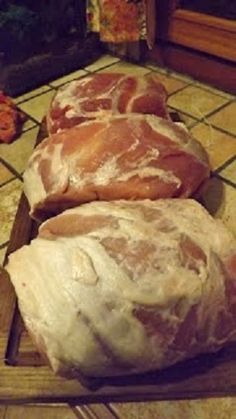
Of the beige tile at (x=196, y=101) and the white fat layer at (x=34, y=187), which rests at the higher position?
the white fat layer at (x=34, y=187)

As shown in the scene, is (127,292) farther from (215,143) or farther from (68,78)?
(68,78)

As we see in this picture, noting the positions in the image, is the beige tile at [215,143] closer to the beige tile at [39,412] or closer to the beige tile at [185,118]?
the beige tile at [185,118]

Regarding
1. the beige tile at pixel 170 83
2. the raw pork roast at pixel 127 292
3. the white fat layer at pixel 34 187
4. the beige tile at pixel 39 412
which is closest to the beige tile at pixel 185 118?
the beige tile at pixel 170 83

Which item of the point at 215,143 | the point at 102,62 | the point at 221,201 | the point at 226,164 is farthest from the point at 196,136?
the point at 102,62

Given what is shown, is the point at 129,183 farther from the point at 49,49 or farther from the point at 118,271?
the point at 49,49

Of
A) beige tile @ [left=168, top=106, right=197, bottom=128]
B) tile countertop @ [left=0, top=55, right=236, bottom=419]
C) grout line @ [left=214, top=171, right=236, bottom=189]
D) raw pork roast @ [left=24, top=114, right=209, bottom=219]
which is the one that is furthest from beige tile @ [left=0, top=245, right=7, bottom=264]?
beige tile @ [left=168, top=106, right=197, bottom=128]

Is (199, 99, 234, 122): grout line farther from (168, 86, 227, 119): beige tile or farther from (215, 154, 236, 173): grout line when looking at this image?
(215, 154, 236, 173): grout line

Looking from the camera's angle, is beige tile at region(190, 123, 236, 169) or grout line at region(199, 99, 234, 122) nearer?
beige tile at region(190, 123, 236, 169)
